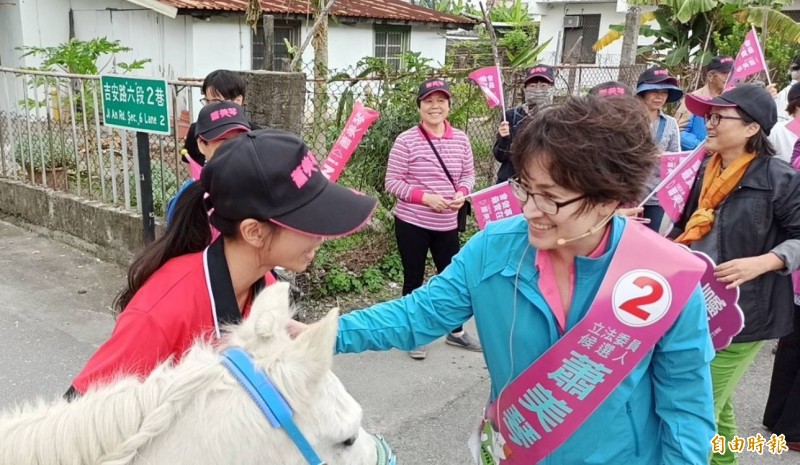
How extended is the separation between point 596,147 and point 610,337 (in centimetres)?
49

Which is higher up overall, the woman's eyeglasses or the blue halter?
the woman's eyeglasses

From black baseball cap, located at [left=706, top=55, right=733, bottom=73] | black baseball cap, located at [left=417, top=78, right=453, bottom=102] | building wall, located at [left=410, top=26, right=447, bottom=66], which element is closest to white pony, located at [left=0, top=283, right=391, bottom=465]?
black baseball cap, located at [left=417, top=78, right=453, bottom=102]

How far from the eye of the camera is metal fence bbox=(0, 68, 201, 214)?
5.94 m

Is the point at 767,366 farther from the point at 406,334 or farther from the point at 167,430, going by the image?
the point at 167,430

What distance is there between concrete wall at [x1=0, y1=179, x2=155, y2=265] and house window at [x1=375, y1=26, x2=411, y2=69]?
10.2 meters

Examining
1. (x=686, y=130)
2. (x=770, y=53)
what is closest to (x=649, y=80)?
(x=686, y=130)

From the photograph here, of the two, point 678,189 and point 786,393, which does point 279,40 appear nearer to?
point 678,189

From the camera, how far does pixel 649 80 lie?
5.08 meters

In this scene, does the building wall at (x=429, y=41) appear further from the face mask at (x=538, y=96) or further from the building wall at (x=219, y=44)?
the face mask at (x=538, y=96)

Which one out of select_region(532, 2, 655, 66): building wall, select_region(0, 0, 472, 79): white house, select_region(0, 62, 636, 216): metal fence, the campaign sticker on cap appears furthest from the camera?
select_region(532, 2, 655, 66): building wall

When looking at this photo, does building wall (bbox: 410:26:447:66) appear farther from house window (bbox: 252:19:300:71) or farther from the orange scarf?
the orange scarf

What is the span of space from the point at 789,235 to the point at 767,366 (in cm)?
227

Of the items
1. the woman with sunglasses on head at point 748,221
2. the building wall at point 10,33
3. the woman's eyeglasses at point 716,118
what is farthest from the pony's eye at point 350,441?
the building wall at point 10,33

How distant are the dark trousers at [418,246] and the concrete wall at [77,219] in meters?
2.68
